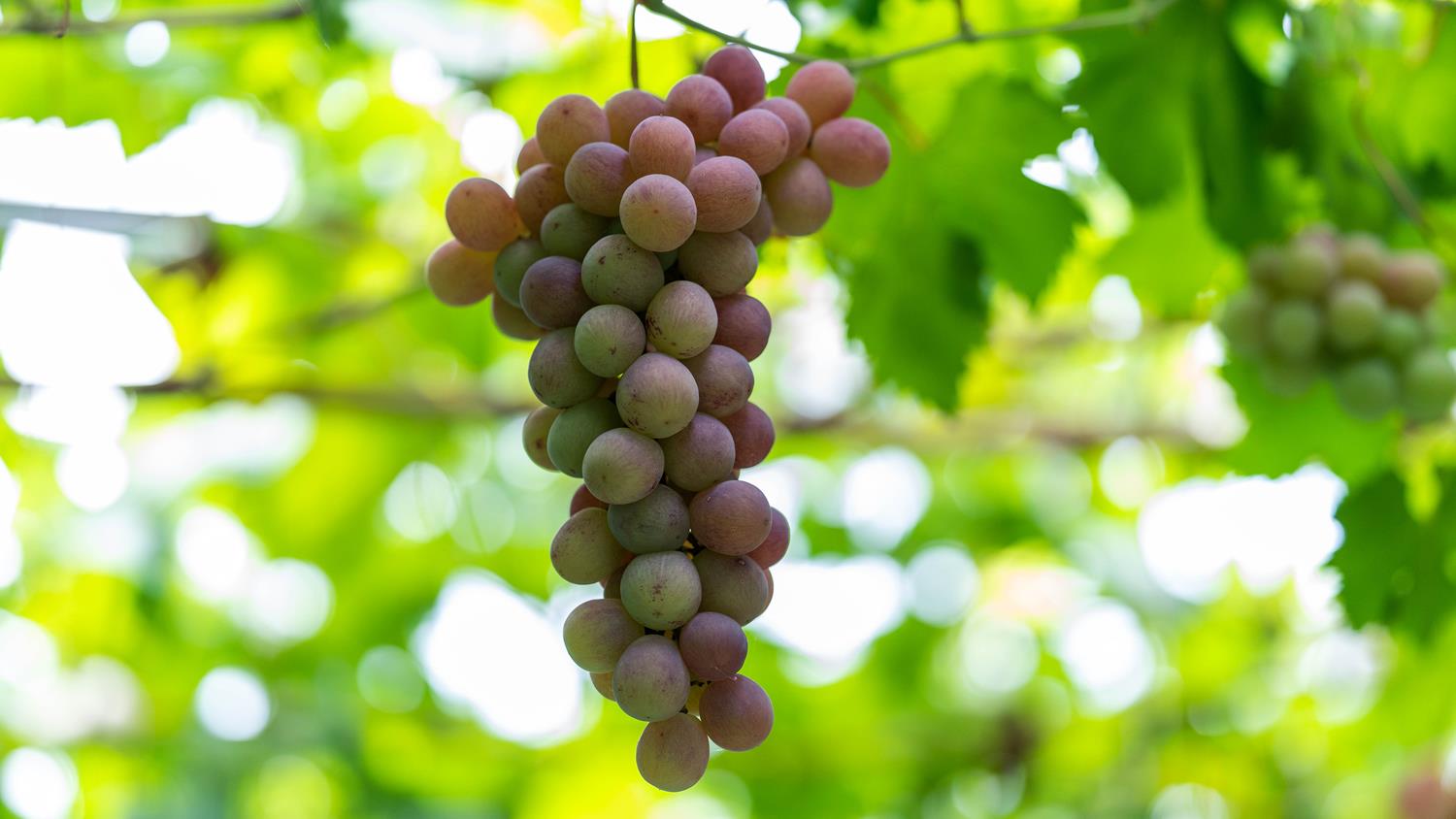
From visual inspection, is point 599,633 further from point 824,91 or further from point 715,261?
point 824,91

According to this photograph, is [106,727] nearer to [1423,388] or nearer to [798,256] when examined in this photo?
[798,256]

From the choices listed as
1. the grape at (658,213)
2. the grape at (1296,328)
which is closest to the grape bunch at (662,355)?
the grape at (658,213)

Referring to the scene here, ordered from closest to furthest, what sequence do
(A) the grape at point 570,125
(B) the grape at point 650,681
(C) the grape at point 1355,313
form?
(B) the grape at point 650,681
(A) the grape at point 570,125
(C) the grape at point 1355,313

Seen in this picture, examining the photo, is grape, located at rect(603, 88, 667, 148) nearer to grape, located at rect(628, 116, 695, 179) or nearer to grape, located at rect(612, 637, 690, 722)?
grape, located at rect(628, 116, 695, 179)

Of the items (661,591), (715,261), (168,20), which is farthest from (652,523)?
(168,20)

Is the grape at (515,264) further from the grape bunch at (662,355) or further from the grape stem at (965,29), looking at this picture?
the grape stem at (965,29)

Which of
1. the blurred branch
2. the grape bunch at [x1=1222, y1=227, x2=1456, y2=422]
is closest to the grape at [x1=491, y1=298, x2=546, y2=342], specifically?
the blurred branch

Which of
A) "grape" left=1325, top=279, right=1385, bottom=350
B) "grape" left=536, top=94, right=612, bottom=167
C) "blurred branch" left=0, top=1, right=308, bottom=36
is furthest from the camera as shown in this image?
"grape" left=1325, top=279, right=1385, bottom=350
